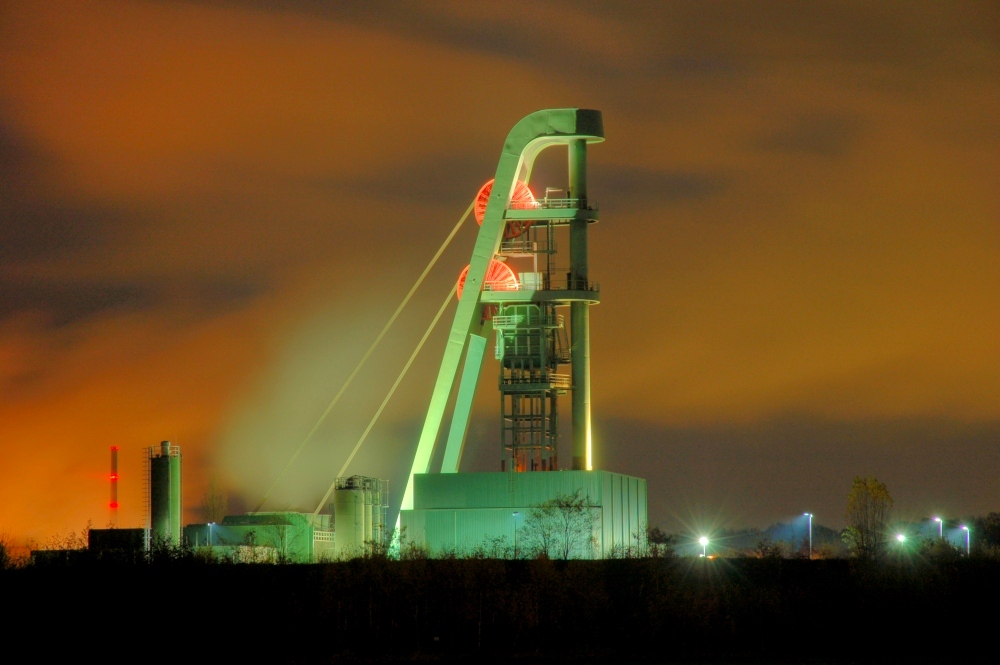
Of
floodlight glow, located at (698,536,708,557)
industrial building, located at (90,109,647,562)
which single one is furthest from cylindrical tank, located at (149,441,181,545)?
floodlight glow, located at (698,536,708,557)

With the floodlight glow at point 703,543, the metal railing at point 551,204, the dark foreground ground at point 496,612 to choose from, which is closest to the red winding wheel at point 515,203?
the metal railing at point 551,204

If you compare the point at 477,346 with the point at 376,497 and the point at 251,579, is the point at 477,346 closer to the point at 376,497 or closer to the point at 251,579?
the point at 376,497

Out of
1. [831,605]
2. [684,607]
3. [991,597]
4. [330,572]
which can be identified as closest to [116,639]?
[330,572]

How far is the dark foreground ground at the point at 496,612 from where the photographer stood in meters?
58.7

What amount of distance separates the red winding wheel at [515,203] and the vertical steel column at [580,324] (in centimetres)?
182

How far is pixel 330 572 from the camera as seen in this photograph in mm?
61156

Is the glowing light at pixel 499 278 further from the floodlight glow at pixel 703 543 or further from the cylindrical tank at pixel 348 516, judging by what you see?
the floodlight glow at pixel 703 543

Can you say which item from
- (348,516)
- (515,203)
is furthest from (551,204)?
(348,516)

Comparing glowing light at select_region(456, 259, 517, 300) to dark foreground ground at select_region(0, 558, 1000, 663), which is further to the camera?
glowing light at select_region(456, 259, 517, 300)

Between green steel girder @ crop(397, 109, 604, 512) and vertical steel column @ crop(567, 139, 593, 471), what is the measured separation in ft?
2.82

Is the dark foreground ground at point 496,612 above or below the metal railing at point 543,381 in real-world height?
below

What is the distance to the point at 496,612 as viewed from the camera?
59719 mm

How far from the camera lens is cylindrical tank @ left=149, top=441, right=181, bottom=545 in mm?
69875

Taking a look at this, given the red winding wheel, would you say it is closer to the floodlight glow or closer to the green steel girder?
the green steel girder
